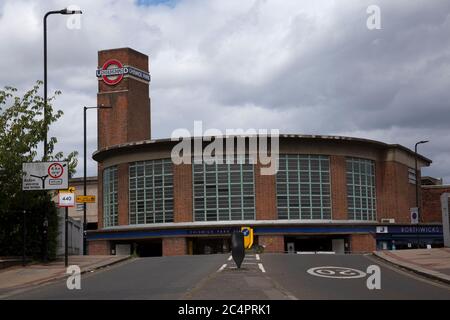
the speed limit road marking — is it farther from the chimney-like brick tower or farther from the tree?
the chimney-like brick tower

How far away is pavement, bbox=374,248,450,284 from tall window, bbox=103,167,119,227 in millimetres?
33203

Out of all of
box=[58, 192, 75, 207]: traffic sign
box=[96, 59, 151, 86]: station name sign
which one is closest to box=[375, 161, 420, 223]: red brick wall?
box=[96, 59, 151, 86]: station name sign

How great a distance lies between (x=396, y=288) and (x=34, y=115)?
1708 centimetres

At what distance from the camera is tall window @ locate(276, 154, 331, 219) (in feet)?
177

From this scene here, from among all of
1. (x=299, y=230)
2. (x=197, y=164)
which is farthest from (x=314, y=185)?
(x=197, y=164)

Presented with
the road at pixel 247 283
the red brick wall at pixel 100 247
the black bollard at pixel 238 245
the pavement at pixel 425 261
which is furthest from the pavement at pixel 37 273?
the red brick wall at pixel 100 247

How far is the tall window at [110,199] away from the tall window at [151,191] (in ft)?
7.23

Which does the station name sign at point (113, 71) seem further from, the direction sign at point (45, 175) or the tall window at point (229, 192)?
the direction sign at point (45, 175)

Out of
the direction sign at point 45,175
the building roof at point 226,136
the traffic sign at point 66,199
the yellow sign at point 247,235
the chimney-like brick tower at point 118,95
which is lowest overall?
the yellow sign at point 247,235

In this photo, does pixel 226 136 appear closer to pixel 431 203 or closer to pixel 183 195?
pixel 183 195

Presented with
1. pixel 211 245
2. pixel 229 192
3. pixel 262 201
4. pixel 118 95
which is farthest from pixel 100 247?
pixel 118 95

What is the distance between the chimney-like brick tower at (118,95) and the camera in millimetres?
71562
